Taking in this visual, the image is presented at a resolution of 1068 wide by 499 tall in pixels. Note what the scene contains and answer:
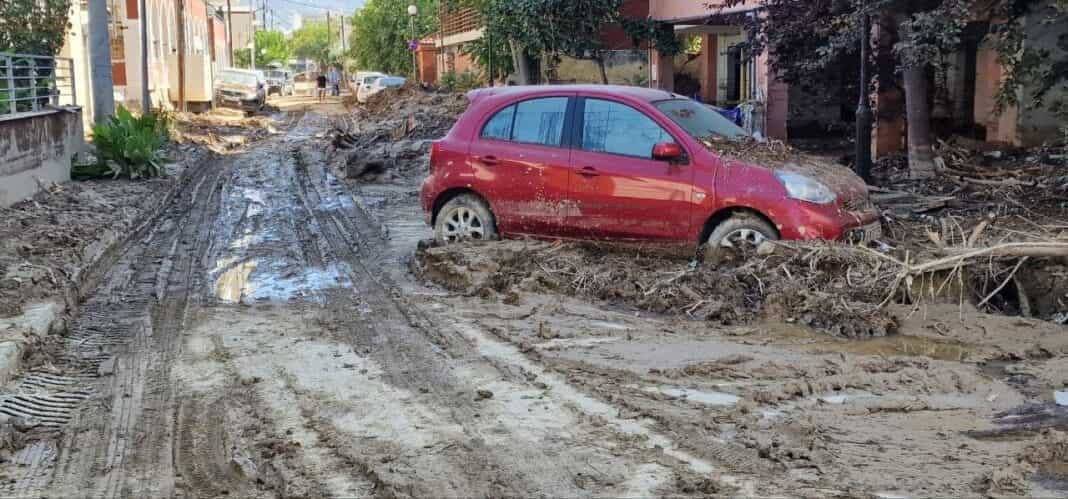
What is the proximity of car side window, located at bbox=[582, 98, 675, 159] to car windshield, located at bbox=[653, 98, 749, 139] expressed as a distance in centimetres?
19

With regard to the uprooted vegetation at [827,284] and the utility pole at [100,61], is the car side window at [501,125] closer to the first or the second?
the uprooted vegetation at [827,284]

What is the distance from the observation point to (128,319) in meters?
7.80

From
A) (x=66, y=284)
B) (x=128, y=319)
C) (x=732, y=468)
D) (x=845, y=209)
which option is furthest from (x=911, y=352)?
(x=66, y=284)

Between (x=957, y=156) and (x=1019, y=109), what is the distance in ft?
Result: 6.13

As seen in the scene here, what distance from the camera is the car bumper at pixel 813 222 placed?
26.3ft

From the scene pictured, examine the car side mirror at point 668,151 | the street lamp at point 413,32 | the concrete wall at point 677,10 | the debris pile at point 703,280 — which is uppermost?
the street lamp at point 413,32

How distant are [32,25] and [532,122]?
515 inches

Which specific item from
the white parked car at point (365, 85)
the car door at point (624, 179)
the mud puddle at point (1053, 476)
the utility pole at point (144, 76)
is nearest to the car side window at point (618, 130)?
the car door at point (624, 179)

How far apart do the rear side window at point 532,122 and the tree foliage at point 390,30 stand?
48336mm

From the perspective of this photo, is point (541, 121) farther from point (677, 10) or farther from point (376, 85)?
point (376, 85)

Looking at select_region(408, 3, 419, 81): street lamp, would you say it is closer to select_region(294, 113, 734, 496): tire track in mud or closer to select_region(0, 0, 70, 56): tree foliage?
select_region(0, 0, 70, 56): tree foliage

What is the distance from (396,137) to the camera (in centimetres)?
2489

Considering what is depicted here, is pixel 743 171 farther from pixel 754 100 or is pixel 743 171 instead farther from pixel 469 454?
pixel 754 100

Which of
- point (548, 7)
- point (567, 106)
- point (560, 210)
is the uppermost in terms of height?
point (548, 7)
